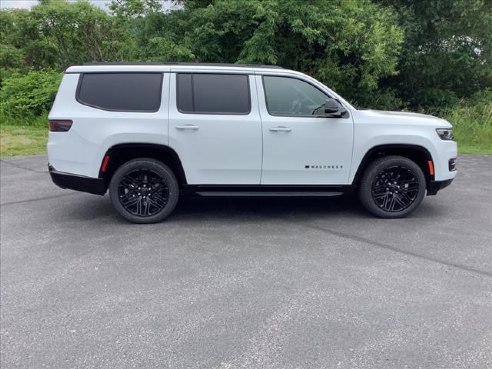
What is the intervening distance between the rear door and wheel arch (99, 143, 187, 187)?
0.09 metres

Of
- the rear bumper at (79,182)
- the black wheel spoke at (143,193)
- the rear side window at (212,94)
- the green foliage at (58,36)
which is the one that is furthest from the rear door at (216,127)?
the green foliage at (58,36)

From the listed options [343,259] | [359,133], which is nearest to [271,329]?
[343,259]

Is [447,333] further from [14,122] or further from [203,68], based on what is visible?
[14,122]

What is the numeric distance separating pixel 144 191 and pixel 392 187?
9.93 feet

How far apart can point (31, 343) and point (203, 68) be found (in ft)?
11.8

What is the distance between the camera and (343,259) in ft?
15.0

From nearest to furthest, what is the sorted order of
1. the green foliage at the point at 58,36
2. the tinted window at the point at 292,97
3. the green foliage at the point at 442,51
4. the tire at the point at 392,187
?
the tinted window at the point at 292,97, the tire at the point at 392,187, the green foliage at the point at 442,51, the green foliage at the point at 58,36

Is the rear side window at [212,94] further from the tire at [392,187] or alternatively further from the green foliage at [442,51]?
the green foliage at [442,51]

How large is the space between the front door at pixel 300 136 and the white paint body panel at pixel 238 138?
0.01 meters

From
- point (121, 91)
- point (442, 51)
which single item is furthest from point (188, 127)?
point (442, 51)

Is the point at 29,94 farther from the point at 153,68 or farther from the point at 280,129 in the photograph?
the point at 280,129

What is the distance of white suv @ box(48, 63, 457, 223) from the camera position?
17.9 ft

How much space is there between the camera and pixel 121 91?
18.2 feet

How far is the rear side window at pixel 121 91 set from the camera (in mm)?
5516
